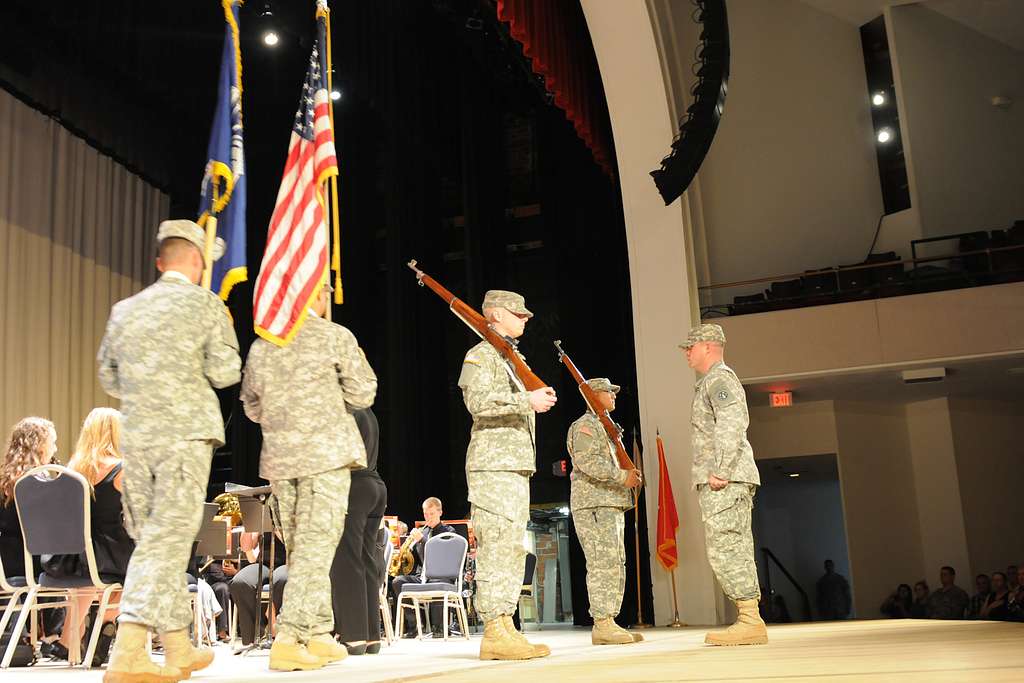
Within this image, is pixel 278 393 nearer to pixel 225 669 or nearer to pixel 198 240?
pixel 198 240

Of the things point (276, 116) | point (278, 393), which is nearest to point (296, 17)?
point (276, 116)

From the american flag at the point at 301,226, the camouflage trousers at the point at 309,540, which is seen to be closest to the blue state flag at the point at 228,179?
the american flag at the point at 301,226

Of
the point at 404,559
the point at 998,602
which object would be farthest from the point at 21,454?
the point at 998,602

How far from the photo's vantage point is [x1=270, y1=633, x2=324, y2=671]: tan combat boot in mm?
3576

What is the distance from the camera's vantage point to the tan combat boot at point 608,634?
561 cm

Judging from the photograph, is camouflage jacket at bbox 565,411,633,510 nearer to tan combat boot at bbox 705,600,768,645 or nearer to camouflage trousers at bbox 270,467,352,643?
tan combat boot at bbox 705,600,768,645

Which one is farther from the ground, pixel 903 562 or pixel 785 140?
pixel 785 140

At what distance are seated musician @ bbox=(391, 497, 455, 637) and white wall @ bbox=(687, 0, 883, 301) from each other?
17.4 ft

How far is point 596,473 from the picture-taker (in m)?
5.87

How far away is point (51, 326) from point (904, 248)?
1038cm

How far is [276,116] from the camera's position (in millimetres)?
14258

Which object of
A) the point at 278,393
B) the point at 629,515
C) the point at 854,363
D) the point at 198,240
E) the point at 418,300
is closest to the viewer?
the point at 198,240

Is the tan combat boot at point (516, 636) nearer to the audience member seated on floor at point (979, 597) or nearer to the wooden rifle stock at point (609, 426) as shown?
the wooden rifle stock at point (609, 426)

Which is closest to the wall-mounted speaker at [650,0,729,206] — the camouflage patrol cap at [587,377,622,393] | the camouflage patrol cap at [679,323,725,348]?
the camouflage patrol cap at [587,377,622,393]
